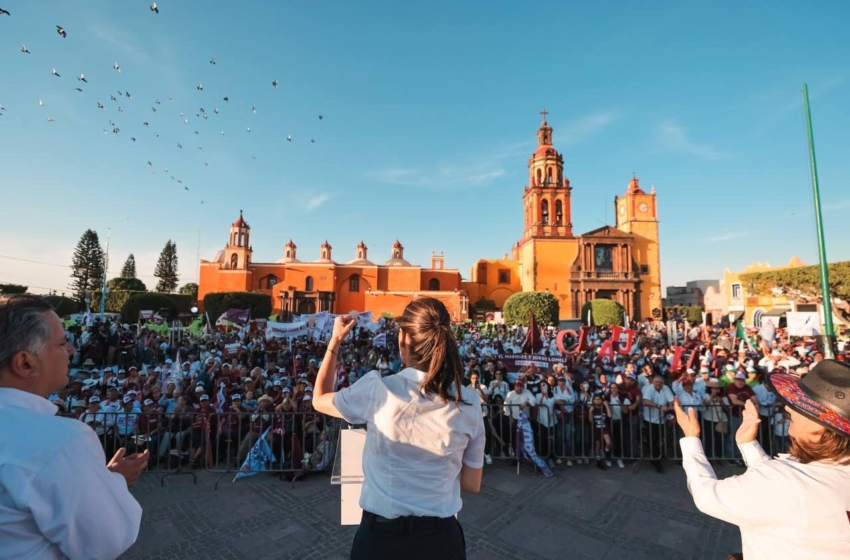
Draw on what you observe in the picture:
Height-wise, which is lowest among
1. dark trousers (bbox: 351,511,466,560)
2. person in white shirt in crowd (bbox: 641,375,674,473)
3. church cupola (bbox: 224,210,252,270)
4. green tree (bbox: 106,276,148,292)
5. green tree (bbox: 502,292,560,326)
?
person in white shirt in crowd (bbox: 641,375,674,473)

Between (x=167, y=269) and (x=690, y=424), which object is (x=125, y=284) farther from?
(x=690, y=424)

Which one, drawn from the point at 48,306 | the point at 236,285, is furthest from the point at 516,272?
the point at 48,306

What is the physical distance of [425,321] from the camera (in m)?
1.70

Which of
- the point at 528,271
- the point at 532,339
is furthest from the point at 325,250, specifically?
the point at 532,339

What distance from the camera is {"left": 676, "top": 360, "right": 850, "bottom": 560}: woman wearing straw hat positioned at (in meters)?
1.37

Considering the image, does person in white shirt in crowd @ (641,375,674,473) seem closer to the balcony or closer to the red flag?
the red flag

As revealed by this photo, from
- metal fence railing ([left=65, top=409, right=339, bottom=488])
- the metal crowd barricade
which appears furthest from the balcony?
the metal crowd barricade

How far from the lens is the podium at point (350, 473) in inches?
88.0

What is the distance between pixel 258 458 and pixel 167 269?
73.9 m

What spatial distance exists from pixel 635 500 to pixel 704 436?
2.22 metres

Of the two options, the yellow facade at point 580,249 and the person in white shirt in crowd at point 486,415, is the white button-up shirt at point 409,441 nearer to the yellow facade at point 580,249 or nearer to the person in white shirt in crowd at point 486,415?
the person in white shirt in crowd at point 486,415

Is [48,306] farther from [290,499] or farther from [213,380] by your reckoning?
[213,380]

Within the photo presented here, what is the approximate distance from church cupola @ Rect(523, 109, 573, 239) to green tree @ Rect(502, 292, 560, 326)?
1179 centimetres

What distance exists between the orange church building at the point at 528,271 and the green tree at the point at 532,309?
730 centimetres
